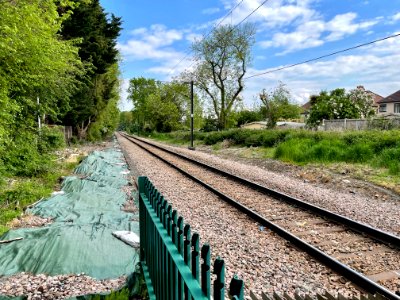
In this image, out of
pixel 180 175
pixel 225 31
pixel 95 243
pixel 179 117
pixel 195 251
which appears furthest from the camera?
pixel 179 117

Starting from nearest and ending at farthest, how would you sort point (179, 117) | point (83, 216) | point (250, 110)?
point (83, 216)
point (179, 117)
point (250, 110)

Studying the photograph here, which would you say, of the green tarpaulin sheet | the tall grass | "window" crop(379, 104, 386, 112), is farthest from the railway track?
"window" crop(379, 104, 386, 112)

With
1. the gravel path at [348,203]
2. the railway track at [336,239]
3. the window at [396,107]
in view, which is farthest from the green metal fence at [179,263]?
the window at [396,107]

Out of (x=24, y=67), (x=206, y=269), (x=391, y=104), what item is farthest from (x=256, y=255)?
(x=391, y=104)

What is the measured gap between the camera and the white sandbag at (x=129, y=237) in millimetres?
5219

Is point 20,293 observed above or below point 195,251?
below

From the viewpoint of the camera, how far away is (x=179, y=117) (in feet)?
206

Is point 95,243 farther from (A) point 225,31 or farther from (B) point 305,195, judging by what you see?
(A) point 225,31

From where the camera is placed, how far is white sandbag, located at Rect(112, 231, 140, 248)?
17.1 ft

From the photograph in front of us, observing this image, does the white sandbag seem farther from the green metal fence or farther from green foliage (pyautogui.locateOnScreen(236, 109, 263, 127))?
green foliage (pyautogui.locateOnScreen(236, 109, 263, 127))

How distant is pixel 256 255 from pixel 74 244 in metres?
2.67

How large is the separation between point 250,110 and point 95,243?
80.1 metres

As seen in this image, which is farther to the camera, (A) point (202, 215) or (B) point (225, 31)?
(B) point (225, 31)

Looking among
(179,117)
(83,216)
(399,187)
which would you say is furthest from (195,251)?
(179,117)
